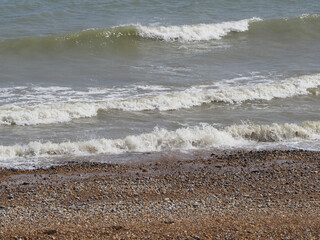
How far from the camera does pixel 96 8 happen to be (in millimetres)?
28578

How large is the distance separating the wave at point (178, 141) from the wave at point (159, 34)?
996 cm

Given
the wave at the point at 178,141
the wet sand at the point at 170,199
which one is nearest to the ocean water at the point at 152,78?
the wave at the point at 178,141

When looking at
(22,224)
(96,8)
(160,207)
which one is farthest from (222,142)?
(96,8)

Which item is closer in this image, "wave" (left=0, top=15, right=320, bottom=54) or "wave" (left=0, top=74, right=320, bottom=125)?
"wave" (left=0, top=74, right=320, bottom=125)

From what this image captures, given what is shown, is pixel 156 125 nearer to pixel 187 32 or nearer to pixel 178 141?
pixel 178 141

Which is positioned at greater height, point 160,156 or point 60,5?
point 60,5

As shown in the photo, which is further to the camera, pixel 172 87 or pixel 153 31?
pixel 153 31

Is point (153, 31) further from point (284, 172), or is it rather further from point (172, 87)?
point (284, 172)

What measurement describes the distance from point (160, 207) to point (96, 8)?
20.8m

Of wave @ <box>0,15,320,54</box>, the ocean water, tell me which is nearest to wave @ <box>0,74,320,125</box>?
the ocean water

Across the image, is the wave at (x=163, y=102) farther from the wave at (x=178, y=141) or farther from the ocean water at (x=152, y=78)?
the wave at (x=178, y=141)

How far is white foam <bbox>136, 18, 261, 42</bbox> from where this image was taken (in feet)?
81.5

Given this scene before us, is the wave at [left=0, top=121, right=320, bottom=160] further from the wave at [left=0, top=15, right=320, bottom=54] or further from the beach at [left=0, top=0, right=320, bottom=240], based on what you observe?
the wave at [left=0, top=15, right=320, bottom=54]

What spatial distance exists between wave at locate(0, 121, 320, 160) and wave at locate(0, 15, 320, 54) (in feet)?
32.7
